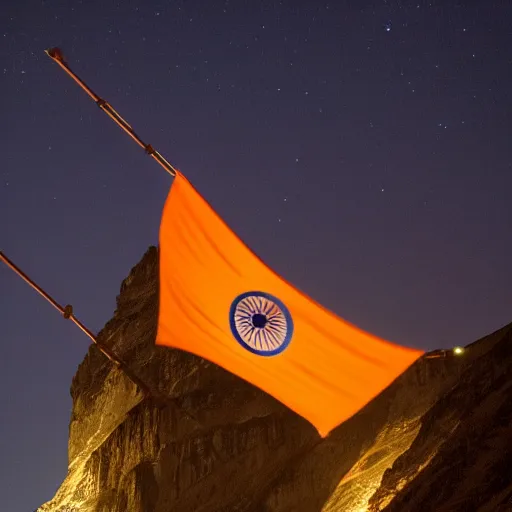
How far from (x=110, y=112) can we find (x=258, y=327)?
4254 millimetres

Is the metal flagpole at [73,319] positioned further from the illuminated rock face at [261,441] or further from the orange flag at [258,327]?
the orange flag at [258,327]

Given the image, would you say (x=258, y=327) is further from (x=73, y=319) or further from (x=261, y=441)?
(x=261, y=441)

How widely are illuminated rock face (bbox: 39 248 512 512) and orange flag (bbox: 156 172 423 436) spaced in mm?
1824

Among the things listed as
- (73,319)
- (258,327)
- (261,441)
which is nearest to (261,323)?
(258,327)

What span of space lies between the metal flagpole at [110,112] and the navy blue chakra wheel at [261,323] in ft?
7.96

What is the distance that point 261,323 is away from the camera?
1149 centimetres

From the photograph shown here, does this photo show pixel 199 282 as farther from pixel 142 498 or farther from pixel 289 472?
pixel 142 498

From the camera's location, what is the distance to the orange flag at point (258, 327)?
11.3 m

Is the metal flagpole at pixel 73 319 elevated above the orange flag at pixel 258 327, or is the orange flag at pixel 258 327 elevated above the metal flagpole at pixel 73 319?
the metal flagpole at pixel 73 319

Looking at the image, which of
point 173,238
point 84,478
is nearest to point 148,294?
point 84,478

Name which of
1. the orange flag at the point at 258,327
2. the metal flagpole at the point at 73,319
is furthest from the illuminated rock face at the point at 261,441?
the orange flag at the point at 258,327

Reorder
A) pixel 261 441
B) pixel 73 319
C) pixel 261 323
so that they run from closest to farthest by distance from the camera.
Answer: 1. pixel 261 323
2. pixel 73 319
3. pixel 261 441

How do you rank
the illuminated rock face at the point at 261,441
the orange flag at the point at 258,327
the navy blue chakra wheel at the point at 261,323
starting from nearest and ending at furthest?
the orange flag at the point at 258,327
the navy blue chakra wheel at the point at 261,323
the illuminated rock face at the point at 261,441

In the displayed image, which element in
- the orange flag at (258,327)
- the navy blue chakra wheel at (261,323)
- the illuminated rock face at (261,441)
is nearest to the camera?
the orange flag at (258,327)
